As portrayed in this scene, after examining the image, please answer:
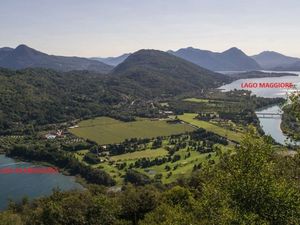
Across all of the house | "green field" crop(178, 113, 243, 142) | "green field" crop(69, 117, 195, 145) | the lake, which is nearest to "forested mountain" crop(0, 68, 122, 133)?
the house

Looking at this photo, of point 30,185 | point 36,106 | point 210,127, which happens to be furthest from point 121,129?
point 36,106

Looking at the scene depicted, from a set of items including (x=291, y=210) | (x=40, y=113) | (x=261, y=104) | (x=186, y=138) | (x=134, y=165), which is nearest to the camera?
(x=291, y=210)

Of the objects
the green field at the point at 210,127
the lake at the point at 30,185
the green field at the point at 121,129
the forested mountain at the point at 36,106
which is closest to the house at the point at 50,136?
Result: the green field at the point at 121,129

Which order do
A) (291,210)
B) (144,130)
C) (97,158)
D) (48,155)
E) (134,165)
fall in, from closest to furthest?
1. (291,210)
2. (134,165)
3. (97,158)
4. (48,155)
5. (144,130)

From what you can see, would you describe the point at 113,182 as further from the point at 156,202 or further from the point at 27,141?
the point at 27,141

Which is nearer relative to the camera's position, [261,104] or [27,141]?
[27,141]

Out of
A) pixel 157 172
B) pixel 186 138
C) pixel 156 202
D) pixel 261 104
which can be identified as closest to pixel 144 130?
pixel 186 138

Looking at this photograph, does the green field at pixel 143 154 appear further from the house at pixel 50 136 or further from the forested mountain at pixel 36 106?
the forested mountain at pixel 36 106
